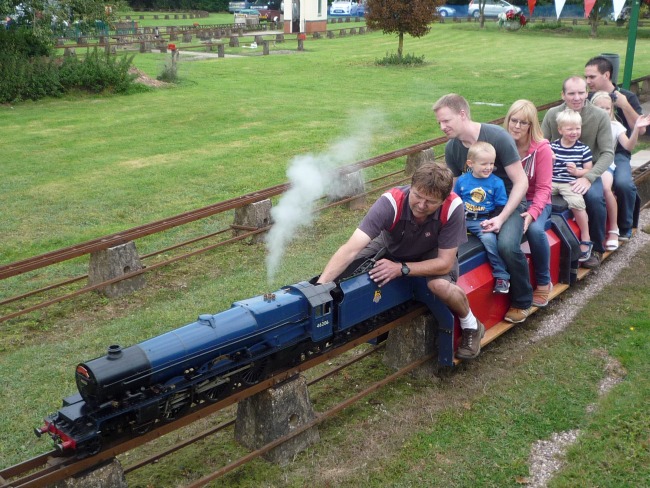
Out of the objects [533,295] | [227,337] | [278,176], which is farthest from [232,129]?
[227,337]

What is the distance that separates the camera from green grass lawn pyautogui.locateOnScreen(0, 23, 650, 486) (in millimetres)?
4840

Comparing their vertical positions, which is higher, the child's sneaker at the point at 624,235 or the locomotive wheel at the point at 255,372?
the locomotive wheel at the point at 255,372

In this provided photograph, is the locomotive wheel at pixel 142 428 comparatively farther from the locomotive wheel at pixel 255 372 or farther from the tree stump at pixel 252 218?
the tree stump at pixel 252 218

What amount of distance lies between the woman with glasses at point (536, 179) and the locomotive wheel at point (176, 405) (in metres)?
3.31

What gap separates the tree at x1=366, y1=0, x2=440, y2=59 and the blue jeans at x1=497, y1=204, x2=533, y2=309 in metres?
21.2

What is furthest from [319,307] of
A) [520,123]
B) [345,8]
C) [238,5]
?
[238,5]

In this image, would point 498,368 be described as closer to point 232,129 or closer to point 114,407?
point 114,407

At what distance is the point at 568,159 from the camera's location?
7.14 metres

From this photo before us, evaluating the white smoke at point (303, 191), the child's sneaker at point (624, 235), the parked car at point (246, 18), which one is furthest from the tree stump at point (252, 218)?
the parked car at point (246, 18)

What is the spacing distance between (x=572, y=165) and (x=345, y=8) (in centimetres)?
5732

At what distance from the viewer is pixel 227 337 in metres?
4.13

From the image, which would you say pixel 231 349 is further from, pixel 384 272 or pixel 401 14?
pixel 401 14

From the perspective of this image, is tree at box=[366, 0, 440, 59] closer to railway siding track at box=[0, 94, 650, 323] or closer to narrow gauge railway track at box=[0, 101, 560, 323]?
railway siding track at box=[0, 94, 650, 323]

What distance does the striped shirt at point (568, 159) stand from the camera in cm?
711
